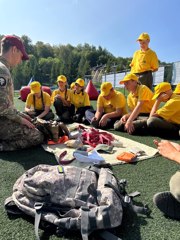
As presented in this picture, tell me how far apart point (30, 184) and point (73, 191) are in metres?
0.35

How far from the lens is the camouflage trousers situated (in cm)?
362

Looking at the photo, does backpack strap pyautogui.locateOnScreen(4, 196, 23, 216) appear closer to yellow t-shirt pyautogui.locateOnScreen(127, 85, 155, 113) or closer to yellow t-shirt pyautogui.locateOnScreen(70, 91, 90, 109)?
yellow t-shirt pyautogui.locateOnScreen(127, 85, 155, 113)

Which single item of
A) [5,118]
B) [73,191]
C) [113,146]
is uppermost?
[5,118]

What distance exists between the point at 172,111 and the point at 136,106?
0.77 metres

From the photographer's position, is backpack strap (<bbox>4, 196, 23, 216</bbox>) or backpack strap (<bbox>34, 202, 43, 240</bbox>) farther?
backpack strap (<bbox>4, 196, 23, 216</bbox>)

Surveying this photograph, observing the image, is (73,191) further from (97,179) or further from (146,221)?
(146,221)

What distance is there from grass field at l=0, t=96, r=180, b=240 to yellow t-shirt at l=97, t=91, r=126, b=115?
1.36 metres

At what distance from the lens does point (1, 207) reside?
207 cm

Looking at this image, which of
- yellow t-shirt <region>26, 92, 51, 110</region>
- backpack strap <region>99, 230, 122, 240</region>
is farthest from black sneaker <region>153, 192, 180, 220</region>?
yellow t-shirt <region>26, 92, 51, 110</region>

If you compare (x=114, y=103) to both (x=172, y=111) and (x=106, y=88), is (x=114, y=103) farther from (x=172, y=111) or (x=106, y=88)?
(x=172, y=111)

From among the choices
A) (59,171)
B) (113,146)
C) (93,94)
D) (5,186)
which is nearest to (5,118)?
(5,186)

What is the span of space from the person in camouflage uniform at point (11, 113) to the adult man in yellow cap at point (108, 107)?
1.75m

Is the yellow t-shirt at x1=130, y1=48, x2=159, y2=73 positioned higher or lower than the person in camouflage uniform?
higher

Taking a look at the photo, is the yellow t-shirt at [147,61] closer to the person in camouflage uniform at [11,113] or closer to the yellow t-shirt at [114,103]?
the yellow t-shirt at [114,103]
